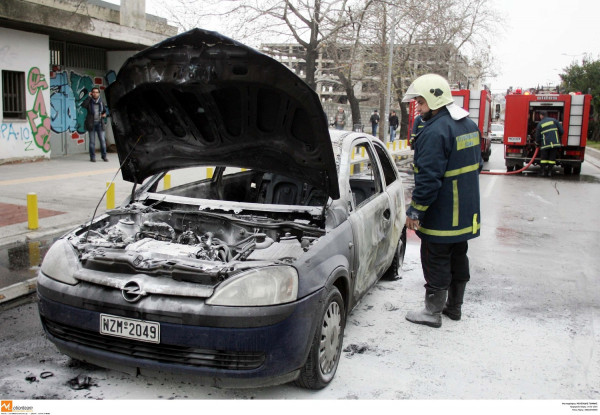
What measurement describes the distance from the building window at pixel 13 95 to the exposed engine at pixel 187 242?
1130 cm

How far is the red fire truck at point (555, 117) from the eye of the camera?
17.3 meters

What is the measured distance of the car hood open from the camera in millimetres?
3533

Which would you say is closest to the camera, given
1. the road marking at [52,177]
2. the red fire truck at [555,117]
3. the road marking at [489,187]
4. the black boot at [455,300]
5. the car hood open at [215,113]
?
the car hood open at [215,113]

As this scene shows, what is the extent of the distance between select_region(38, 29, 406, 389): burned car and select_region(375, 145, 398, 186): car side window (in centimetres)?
25

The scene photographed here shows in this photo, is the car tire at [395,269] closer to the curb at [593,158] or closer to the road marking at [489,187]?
the road marking at [489,187]

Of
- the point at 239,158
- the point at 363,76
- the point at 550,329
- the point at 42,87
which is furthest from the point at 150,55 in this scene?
the point at 363,76

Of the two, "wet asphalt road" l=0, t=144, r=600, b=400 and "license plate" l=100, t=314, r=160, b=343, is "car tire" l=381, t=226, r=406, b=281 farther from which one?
"license plate" l=100, t=314, r=160, b=343

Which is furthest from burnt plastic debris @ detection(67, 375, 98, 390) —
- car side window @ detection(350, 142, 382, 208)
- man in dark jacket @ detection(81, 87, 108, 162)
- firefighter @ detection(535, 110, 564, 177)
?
firefighter @ detection(535, 110, 564, 177)

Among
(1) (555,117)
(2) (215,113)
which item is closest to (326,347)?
(2) (215,113)

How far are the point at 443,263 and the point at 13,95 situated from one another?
12.9m

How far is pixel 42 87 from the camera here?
14.4 metres

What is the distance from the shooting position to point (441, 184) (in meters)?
4.21

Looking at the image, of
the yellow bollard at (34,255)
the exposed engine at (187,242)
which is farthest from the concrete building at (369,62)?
the exposed engine at (187,242)

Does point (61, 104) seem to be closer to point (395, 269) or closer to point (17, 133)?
point (17, 133)
